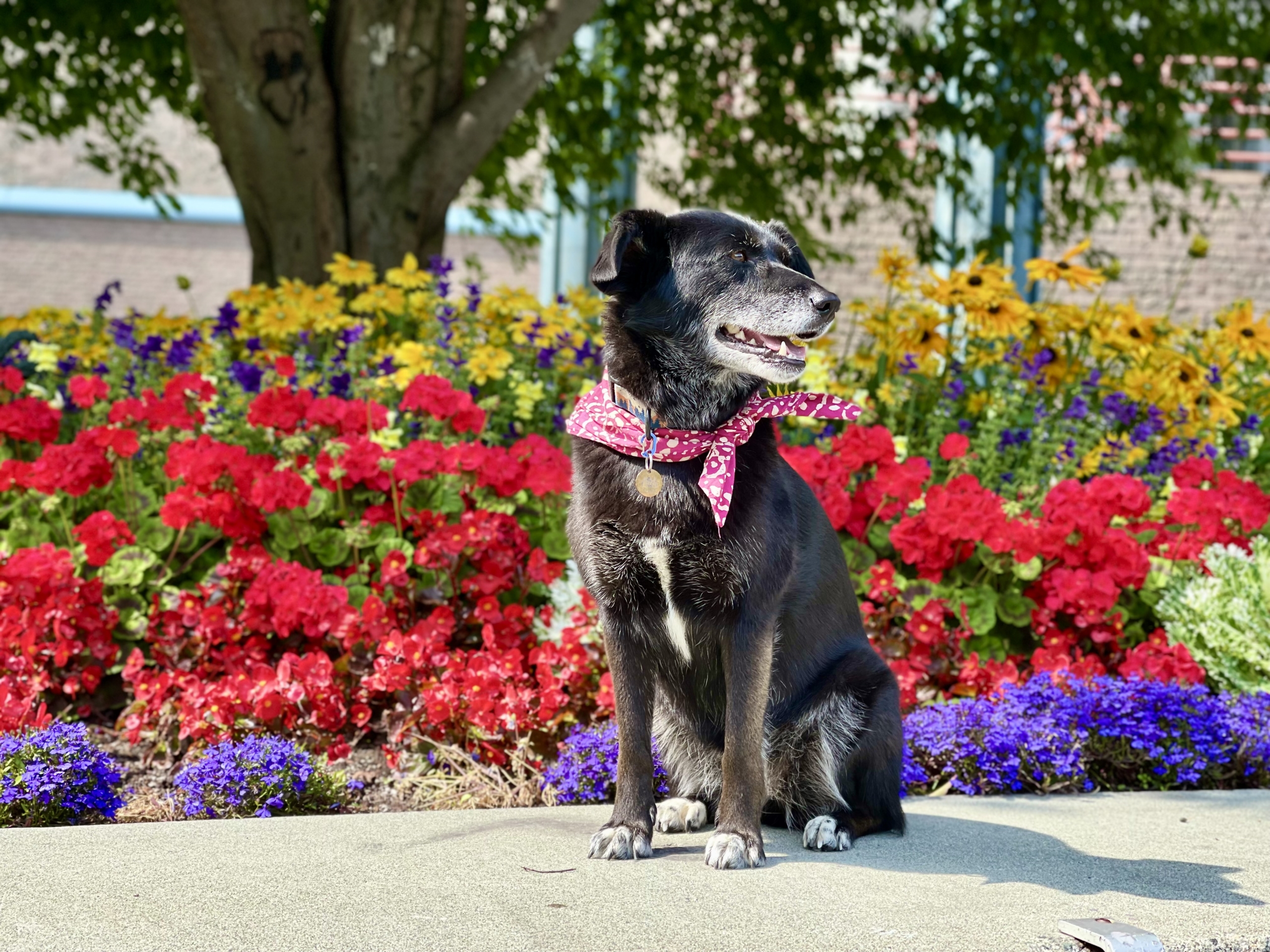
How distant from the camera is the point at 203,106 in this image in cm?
666

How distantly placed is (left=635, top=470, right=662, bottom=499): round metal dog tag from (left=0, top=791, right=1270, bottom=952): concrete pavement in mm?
806

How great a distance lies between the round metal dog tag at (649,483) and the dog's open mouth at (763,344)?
33 cm

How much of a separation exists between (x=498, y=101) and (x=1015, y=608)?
12.8ft

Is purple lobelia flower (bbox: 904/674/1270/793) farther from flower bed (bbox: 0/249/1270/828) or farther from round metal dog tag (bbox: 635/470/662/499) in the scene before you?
round metal dog tag (bbox: 635/470/662/499)

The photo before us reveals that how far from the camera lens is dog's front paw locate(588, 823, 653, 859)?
2721 mm

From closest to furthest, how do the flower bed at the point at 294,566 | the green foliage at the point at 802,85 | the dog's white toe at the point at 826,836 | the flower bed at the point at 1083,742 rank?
1. the dog's white toe at the point at 826,836
2. the flower bed at the point at 1083,742
3. the flower bed at the point at 294,566
4. the green foliage at the point at 802,85

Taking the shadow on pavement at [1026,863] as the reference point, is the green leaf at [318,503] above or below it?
above

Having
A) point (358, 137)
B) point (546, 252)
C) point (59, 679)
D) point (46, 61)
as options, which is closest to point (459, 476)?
point (59, 679)

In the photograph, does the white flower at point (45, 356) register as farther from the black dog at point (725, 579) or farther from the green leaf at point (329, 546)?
the black dog at point (725, 579)

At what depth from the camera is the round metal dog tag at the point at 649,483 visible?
2678mm

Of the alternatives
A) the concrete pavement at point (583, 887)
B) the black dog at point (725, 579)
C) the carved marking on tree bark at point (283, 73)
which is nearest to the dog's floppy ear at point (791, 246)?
the black dog at point (725, 579)

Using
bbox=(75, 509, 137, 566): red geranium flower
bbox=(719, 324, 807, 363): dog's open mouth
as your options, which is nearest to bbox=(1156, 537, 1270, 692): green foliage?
bbox=(719, 324, 807, 363): dog's open mouth

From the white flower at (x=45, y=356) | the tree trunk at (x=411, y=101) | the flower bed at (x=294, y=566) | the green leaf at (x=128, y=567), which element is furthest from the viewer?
the tree trunk at (x=411, y=101)

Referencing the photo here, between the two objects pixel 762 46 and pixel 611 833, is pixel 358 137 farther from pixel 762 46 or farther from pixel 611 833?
pixel 611 833
